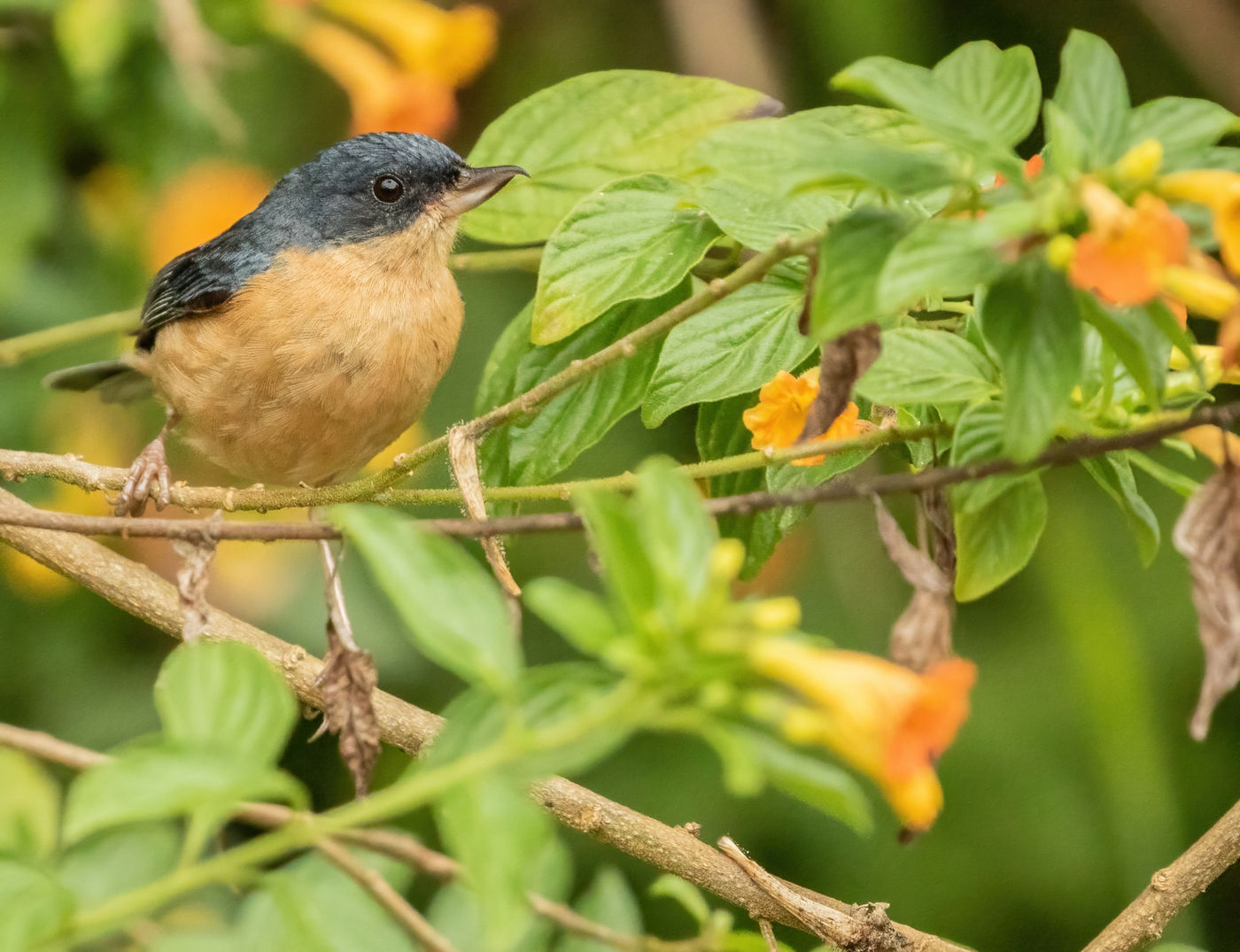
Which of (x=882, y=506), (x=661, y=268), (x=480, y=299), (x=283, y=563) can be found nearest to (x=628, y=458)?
(x=480, y=299)

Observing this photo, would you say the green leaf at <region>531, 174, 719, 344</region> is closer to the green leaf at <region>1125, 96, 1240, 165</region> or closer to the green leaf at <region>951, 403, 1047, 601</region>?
the green leaf at <region>951, 403, 1047, 601</region>

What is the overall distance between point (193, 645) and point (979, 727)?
2771 mm

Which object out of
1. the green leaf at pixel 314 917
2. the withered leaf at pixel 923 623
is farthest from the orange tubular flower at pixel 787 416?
the green leaf at pixel 314 917

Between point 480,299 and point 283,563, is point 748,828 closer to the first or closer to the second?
point 283,563

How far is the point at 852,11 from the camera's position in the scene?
379cm

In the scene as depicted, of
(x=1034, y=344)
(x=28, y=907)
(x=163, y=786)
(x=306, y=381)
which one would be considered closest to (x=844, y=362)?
(x=1034, y=344)

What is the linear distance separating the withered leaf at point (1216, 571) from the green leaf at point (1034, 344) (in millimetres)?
189

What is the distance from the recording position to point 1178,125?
124 centimetres

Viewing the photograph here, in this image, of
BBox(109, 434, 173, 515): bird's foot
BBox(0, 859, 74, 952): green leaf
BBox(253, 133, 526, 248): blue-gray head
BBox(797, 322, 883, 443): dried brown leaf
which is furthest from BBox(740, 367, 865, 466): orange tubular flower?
BBox(253, 133, 526, 248): blue-gray head

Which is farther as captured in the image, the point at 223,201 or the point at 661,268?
the point at 223,201

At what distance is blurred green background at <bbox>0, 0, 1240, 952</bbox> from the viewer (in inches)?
132

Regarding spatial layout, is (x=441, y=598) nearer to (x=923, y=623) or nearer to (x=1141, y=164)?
(x=923, y=623)

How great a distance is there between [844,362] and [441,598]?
593mm

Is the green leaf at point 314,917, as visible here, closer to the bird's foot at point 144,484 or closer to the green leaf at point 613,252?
the green leaf at point 613,252
